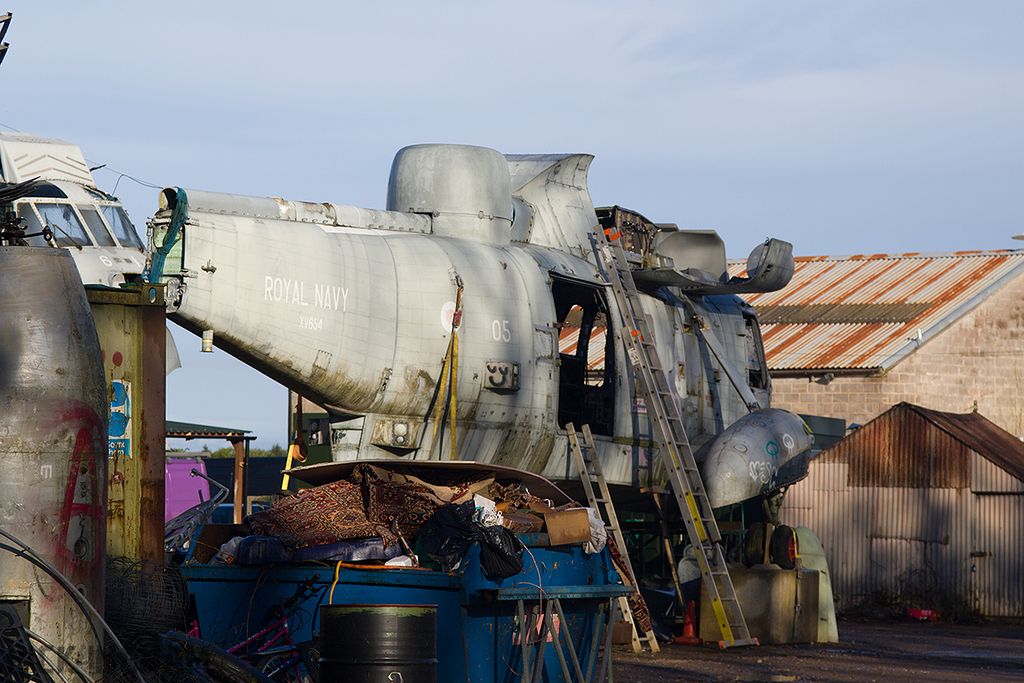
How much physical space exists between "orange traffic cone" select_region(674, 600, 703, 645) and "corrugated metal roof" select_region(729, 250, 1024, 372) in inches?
604

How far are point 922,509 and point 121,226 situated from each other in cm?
1603

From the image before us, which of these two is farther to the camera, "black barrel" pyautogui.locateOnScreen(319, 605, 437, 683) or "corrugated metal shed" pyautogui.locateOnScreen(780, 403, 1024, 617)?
"corrugated metal shed" pyautogui.locateOnScreen(780, 403, 1024, 617)

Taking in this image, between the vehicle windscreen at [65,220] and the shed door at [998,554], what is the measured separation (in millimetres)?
16983

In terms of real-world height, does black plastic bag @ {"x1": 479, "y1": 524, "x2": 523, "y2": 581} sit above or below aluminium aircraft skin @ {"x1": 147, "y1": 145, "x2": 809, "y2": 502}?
below

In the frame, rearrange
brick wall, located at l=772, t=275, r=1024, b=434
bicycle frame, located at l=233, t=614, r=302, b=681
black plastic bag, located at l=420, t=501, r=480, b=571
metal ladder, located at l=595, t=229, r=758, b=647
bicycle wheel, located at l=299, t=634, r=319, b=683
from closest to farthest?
bicycle wheel, located at l=299, t=634, r=319, b=683 < bicycle frame, located at l=233, t=614, r=302, b=681 < black plastic bag, located at l=420, t=501, r=480, b=571 < metal ladder, located at l=595, t=229, r=758, b=647 < brick wall, located at l=772, t=275, r=1024, b=434

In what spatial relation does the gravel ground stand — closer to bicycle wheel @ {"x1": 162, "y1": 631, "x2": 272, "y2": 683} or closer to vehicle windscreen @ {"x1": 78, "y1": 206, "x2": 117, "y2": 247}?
bicycle wheel @ {"x1": 162, "y1": 631, "x2": 272, "y2": 683}

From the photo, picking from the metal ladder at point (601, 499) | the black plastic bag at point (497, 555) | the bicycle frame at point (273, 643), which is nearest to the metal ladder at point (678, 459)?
the metal ladder at point (601, 499)

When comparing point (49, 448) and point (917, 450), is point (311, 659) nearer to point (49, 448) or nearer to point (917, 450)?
point (49, 448)

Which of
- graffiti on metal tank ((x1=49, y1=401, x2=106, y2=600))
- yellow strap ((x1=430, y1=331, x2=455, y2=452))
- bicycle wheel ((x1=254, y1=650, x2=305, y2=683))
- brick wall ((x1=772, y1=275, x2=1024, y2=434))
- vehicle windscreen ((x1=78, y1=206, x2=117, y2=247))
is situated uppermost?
vehicle windscreen ((x1=78, y1=206, x2=117, y2=247))

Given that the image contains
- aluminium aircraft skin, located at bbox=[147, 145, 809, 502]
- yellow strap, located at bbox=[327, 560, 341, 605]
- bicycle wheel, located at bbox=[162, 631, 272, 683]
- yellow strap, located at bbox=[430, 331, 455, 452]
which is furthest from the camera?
yellow strap, located at bbox=[430, 331, 455, 452]

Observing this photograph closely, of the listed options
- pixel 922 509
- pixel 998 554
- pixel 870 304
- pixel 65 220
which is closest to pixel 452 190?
pixel 65 220

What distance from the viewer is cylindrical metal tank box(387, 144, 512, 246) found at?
1344 centimetres

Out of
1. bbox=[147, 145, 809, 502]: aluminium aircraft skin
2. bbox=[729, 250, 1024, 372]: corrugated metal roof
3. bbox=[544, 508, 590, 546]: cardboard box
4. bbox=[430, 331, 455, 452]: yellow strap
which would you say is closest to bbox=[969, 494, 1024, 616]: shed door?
bbox=[147, 145, 809, 502]: aluminium aircraft skin

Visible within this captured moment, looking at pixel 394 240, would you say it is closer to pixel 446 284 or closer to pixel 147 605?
pixel 446 284
